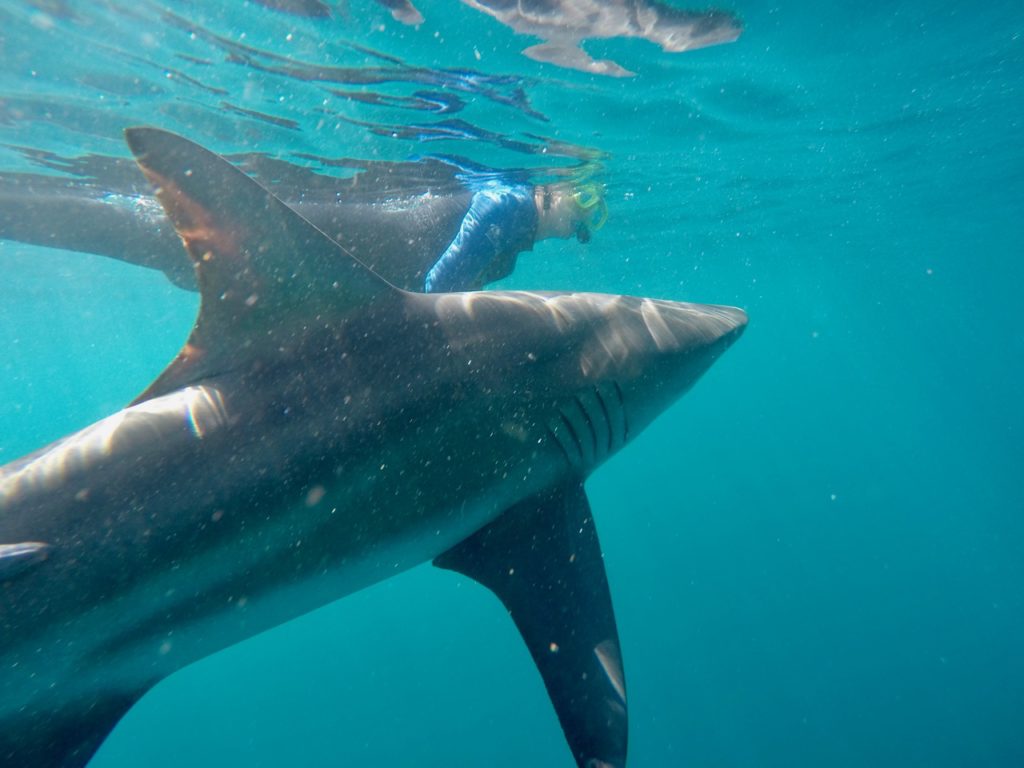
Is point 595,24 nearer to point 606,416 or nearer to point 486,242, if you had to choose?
point 486,242

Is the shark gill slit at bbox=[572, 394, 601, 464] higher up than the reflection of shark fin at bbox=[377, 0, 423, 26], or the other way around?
the reflection of shark fin at bbox=[377, 0, 423, 26]

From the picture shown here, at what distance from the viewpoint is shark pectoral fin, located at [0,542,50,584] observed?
2.00 meters

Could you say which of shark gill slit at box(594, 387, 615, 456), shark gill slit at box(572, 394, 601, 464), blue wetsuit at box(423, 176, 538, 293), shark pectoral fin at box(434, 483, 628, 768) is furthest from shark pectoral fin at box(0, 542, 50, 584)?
blue wetsuit at box(423, 176, 538, 293)

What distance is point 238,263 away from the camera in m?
2.60

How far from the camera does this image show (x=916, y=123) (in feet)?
49.5

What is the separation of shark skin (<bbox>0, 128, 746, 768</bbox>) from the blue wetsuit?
7.02 feet

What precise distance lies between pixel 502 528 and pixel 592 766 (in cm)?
116

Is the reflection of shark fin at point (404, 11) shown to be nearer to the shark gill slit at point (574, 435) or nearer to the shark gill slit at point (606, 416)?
the shark gill slit at point (606, 416)

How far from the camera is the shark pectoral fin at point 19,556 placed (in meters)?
2.00

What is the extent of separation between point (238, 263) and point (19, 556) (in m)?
1.27

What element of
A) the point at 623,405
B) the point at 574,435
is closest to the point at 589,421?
the point at 574,435

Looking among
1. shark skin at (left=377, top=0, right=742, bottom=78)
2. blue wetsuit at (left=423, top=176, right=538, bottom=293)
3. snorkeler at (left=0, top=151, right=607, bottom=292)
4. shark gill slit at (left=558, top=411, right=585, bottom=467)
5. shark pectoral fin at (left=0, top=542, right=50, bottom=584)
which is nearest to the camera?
shark pectoral fin at (left=0, top=542, right=50, bottom=584)


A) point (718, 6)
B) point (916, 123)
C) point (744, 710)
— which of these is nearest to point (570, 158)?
point (718, 6)

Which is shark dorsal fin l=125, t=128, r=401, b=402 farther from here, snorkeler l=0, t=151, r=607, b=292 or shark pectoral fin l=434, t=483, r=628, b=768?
snorkeler l=0, t=151, r=607, b=292
